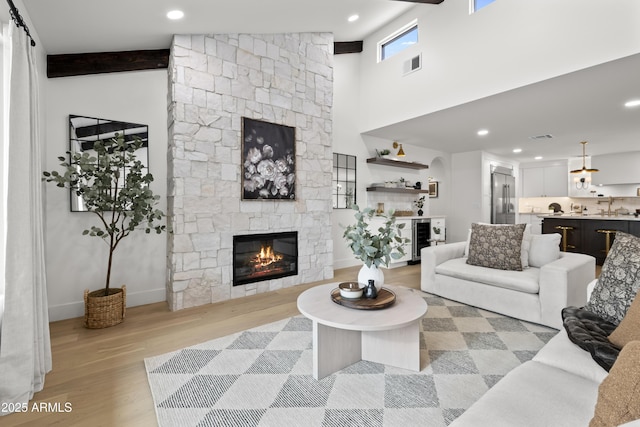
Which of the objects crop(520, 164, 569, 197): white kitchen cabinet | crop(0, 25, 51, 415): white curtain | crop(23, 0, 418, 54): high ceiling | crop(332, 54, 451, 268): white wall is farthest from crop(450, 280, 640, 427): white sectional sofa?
crop(520, 164, 569, 197): white kitchen cabinet

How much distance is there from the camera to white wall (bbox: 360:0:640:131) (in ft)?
9.64

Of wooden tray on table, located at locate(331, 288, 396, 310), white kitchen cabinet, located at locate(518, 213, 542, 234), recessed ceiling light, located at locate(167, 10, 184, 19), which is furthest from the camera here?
white kitchen cabinet, located at locate(518, 213, 542, 234)

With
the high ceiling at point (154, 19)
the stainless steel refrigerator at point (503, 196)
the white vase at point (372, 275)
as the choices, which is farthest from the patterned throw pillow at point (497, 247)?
the stainless steel refrigerator at point (503, 196)

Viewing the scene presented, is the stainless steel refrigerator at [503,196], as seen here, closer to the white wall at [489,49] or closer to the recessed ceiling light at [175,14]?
the white wall at [489,49]

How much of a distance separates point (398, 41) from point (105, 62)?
4.10 meters

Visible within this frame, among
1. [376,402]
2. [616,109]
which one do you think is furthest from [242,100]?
[616,109]

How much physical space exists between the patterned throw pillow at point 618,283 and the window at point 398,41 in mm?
4049

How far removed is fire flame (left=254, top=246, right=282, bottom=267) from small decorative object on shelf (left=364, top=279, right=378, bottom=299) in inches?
80.6

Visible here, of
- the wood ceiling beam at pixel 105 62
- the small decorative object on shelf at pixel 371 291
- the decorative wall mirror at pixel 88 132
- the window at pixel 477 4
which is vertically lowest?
the small decorative object on shelf at pixel 371 291

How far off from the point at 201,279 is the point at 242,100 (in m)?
2.13

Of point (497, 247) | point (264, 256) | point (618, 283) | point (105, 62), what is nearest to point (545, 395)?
point (618, 283)

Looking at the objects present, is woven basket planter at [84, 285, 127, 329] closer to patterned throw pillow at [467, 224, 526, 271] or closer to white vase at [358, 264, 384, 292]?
white vase at [358, 264, 384, 292]

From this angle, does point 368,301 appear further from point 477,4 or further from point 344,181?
point 477,4

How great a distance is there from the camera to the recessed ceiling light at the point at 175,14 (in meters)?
2.78
